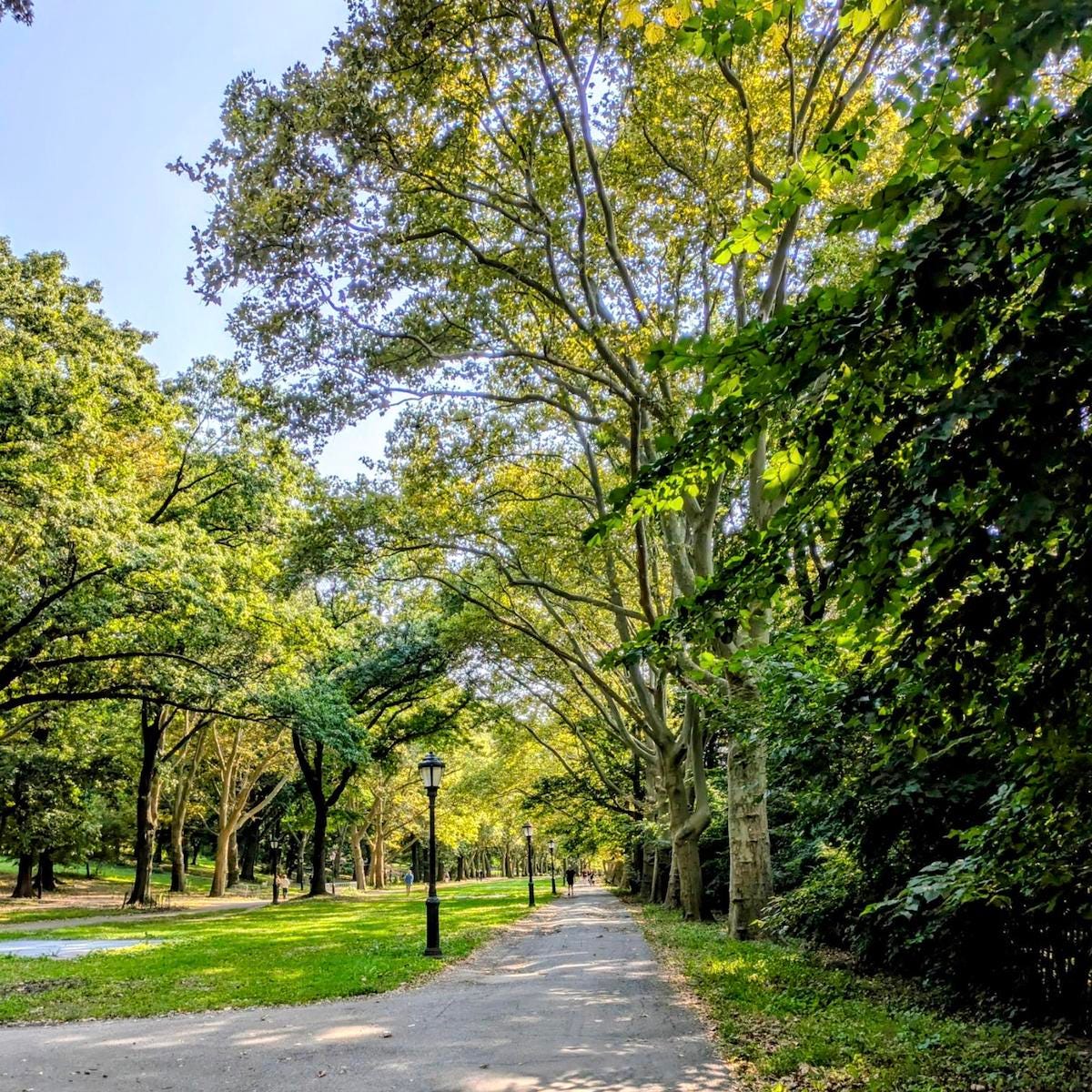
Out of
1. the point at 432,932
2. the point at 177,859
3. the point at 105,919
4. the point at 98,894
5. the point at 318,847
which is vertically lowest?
the point at 98,894

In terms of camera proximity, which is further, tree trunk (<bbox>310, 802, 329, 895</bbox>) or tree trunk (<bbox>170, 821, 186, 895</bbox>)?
tree trunk (<bbox>170, 821, 186, 895</bbox>)

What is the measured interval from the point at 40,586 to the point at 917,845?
15164 mm

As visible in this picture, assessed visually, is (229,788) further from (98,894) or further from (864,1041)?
(864,1041)

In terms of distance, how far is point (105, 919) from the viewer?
2073cm

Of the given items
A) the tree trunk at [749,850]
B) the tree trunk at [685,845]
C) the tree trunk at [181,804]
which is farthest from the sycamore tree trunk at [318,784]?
the tree trunk at [749,850]

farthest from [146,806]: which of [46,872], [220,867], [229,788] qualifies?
[46,872]

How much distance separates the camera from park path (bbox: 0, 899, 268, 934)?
18.6 metres

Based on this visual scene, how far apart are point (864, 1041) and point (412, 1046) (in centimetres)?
348

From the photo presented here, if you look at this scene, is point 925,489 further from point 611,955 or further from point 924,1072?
point 611,955

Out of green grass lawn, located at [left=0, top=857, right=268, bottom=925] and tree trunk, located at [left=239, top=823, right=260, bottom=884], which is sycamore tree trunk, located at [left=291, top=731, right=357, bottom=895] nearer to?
green grass lawn, located at [left=0, top=857, right=268, bottom=925]

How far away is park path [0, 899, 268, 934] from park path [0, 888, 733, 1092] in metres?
13.7

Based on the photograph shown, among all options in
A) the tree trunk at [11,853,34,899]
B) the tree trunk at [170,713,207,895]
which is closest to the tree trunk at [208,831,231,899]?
the tree trunk at [170,713,207,895]

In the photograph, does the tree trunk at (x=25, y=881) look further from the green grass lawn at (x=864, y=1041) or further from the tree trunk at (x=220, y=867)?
the green grass lawn at (x=864, y=1041)

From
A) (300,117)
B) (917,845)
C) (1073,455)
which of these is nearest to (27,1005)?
(917,845)
